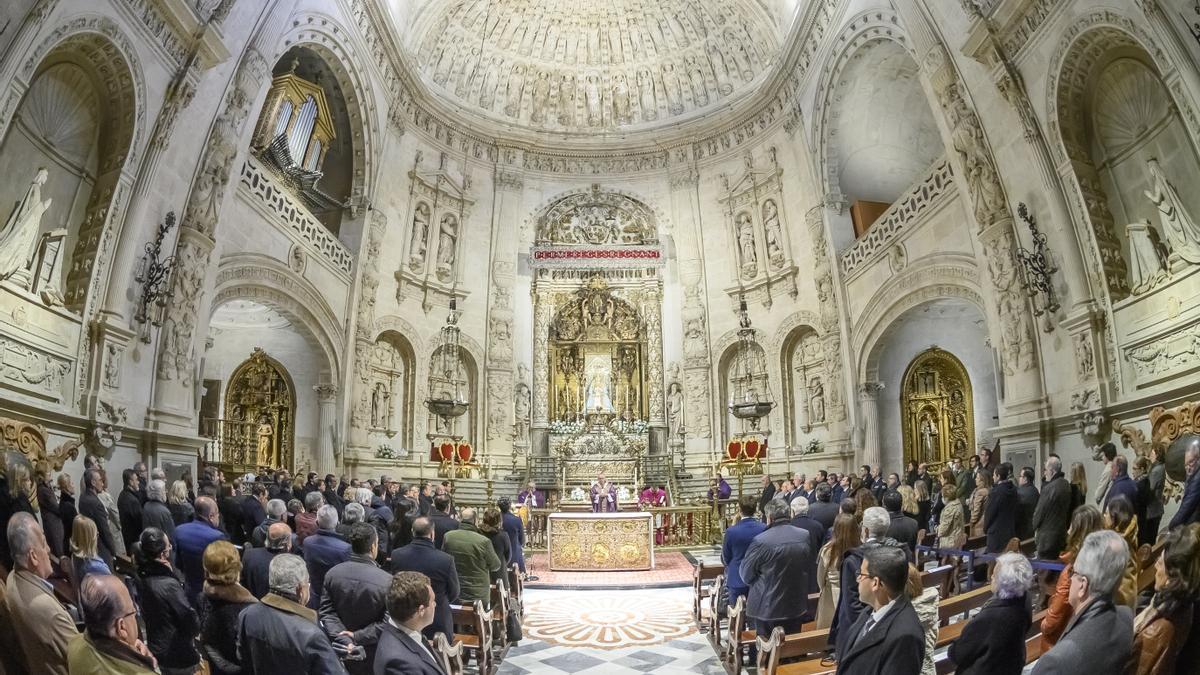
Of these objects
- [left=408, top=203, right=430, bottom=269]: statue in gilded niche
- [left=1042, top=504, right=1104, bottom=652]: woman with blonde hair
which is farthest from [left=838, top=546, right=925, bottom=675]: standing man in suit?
[left=408, top=203, right=430, bottom=269]: statue in gilded niche

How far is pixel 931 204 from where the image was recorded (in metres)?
14.2

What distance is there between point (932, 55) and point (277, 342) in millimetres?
14225

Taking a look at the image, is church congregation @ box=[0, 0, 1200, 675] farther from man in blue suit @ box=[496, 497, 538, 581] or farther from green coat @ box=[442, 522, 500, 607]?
man in blue suit @ box=[496, 497, 538, 581]

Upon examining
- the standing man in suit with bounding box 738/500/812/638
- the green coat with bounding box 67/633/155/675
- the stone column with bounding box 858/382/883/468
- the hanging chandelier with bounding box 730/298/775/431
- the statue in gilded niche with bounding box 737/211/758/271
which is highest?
the statue in gilded niche with bounding box 737/211/758/271

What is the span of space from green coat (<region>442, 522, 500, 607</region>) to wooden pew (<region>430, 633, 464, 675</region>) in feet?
4.27

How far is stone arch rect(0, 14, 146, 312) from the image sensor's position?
9.53 metres

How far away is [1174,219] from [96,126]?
1386 cm

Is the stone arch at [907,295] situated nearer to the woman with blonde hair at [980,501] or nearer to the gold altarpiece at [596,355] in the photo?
the woman with blonde hair at [980,501]

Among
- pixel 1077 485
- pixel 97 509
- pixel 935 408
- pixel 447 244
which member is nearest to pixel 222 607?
pixel 97 509

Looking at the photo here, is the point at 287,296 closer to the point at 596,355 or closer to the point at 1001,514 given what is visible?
the point at 596,355

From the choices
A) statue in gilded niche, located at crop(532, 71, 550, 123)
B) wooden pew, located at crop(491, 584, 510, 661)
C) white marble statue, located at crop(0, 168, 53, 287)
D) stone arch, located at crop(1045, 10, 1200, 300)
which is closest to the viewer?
wooden pew, located at crop(491, 584, 510, 661)

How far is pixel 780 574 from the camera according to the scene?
577 centimetres

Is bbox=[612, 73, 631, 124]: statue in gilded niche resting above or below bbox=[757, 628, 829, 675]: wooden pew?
above

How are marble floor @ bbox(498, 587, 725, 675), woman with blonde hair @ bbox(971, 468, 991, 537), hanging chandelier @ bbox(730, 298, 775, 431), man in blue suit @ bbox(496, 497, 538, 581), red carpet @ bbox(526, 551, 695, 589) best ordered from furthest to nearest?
hanging chandelier @ bbox(730, 298, 775, 431) → red carpet @ bbox(526, 551, 695, 589) → woman with blonde hair @ bbox(971, 468, 991, 537) → man in blue suit @ bbox(496, 497, 538, 581) → marble floor @ bbox(498, 587, 725, 675)
